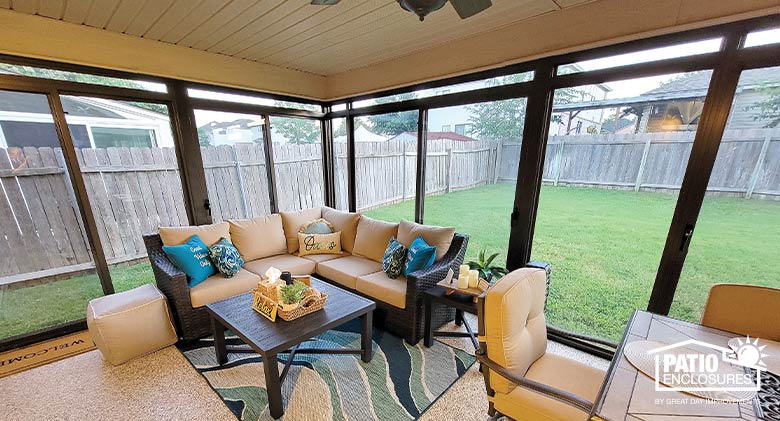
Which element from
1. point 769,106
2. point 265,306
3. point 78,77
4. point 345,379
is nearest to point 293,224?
point 265,306

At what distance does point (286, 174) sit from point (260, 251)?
1252 mm

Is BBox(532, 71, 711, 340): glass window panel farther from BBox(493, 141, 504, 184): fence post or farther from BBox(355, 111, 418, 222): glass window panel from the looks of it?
BBox(355, 111, 418, 222): glass window panel

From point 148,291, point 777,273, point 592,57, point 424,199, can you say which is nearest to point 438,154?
point 424,199

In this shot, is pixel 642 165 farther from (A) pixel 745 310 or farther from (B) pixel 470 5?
(B) pixel 470 5

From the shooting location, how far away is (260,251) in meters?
3.16

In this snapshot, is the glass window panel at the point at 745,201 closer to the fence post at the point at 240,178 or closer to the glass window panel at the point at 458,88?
the glass window panel at the point at 458,88

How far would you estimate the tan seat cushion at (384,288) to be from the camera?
240cm

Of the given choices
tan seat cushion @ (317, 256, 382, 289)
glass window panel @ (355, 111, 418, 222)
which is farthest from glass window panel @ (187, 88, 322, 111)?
tan seat cushion @ (317, 256, 382, 289)

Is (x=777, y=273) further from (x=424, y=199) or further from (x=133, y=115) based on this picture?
(x=133, y=115)

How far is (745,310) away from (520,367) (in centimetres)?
113

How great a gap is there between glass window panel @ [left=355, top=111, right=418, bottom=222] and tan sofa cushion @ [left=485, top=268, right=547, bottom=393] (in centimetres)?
217

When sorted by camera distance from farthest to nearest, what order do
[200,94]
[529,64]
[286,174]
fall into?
[286,174], [200,94], [529,64]

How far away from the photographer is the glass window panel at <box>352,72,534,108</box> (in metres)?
2.46

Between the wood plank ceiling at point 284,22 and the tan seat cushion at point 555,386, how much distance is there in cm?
228
